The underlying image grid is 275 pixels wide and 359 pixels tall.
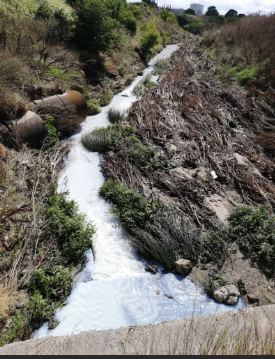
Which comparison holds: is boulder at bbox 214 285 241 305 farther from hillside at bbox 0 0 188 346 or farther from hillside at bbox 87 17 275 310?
hillside at bbox 0 0 188 346

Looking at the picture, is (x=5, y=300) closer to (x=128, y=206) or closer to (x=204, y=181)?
(x=128, y=206)

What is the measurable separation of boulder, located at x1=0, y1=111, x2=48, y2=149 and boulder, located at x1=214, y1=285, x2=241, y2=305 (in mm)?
5634

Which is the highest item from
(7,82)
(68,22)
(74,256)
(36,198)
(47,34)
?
(68,22)

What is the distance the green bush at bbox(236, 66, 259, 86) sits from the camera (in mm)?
12166

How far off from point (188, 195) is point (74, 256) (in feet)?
9.20

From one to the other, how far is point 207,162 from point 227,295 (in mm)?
3892

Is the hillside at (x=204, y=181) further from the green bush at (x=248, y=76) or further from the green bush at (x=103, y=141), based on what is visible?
the green bush at (x=248, y=76)

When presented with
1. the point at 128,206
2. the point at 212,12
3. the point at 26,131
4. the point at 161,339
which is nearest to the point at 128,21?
the point at 26,131

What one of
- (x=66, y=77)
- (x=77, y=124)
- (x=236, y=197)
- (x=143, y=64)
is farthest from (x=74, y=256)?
(x=143, y=64)

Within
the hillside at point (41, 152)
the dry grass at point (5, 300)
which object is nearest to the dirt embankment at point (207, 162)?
the hillside at point (41, 152)

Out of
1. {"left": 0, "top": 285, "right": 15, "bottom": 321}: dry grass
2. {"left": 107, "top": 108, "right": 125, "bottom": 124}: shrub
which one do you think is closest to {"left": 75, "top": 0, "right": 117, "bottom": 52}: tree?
{"left": 107, "top": 108, "right": 125, "bottom": 124}: shrub

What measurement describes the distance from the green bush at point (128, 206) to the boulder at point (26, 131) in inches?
99.5

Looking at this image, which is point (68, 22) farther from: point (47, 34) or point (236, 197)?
point (236, 197)

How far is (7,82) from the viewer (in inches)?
285
